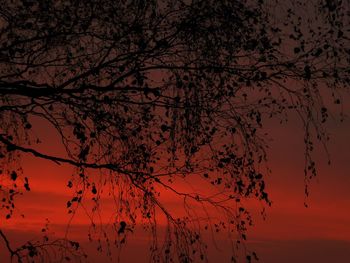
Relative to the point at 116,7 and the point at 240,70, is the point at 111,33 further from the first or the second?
the point at 240,70

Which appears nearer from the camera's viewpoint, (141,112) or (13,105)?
(141,112)

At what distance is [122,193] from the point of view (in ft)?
26.7

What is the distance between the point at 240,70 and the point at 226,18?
0.64m

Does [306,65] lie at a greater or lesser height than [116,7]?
lesser

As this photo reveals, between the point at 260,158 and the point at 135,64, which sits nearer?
the point at 260,158

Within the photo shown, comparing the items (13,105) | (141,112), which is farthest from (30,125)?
(141,112)

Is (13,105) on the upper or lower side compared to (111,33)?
lower

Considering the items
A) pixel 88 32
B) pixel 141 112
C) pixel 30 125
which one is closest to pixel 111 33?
pixel 88 32

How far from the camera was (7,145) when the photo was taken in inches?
332

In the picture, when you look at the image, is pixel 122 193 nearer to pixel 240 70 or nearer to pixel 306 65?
pixel 240 70

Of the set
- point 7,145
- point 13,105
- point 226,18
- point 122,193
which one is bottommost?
point 122,193

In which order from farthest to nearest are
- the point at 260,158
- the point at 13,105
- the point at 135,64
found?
the point at 13,105, the point at 135,64, the point at 260,158

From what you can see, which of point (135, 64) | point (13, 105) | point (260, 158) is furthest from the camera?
point (13, 105)

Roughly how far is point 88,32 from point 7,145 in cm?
175
